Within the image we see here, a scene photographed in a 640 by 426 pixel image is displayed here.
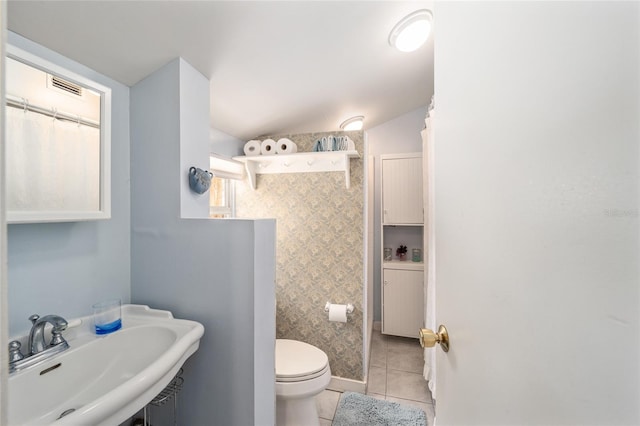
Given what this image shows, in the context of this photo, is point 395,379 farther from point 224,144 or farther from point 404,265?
point 224,144

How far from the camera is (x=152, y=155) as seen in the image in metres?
1.35

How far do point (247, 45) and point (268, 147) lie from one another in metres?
0.93

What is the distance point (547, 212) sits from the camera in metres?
0.37

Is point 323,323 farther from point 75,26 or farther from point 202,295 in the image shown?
point 75,26

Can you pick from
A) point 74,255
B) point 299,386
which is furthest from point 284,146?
point 299,386

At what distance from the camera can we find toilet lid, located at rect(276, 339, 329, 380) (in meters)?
1.60

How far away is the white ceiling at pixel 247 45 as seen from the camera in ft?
3.37

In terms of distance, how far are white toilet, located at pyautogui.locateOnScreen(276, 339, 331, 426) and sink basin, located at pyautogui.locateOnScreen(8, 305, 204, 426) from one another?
71cm

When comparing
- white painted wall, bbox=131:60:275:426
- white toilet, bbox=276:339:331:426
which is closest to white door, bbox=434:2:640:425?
white painted wall, bbox=131:60:275:426

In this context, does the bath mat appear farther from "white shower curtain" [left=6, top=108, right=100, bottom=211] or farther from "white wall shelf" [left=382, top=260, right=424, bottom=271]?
"white shower curtain" [left=6, top=108, right=100, bottom=211]

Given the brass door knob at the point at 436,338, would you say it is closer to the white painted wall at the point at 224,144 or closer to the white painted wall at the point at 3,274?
the white painted wall at the point at 3,274

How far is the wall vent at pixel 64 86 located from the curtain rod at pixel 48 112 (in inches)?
3.2

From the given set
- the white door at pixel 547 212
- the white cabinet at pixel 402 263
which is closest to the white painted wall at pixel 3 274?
the white door at pixel 547 212

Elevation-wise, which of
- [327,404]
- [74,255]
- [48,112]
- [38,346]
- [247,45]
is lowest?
[327,404]
